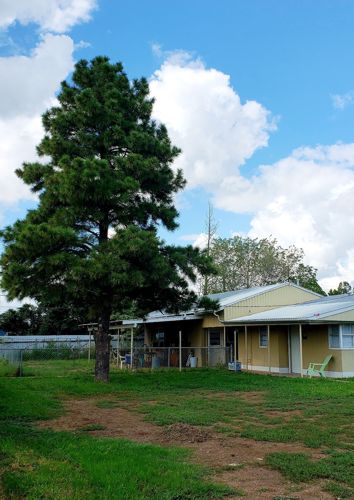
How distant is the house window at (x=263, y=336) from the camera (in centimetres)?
2359

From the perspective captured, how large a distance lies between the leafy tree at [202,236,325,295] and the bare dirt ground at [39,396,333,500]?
3864 cm

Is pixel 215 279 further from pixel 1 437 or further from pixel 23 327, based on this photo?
pixel 1 437

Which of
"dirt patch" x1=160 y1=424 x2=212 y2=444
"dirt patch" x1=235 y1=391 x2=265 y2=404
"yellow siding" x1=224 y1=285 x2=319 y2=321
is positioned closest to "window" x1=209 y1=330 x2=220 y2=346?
"yellow siding" x1=224 y1=285 x2=319 y2=321

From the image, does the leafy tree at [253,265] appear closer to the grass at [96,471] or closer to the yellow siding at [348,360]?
the yellow siding at [348,360]

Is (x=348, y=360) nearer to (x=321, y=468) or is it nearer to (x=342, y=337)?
(x=342, y=337)

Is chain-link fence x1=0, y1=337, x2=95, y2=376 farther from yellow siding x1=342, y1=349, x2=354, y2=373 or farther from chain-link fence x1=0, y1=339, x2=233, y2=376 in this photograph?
yellow siding x1=342, y1=349, x2=354, y2=373

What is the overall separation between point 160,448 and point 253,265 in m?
44.7

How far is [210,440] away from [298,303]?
65.8ft

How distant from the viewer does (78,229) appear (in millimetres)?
17312

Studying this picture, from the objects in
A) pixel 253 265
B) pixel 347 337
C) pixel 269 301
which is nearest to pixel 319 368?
pixel 347 337

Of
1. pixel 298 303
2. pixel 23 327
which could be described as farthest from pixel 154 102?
pixel 23 327

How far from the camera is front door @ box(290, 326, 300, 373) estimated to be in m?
21.9

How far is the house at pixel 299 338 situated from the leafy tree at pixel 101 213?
15.7ft

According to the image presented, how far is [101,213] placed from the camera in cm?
1688
